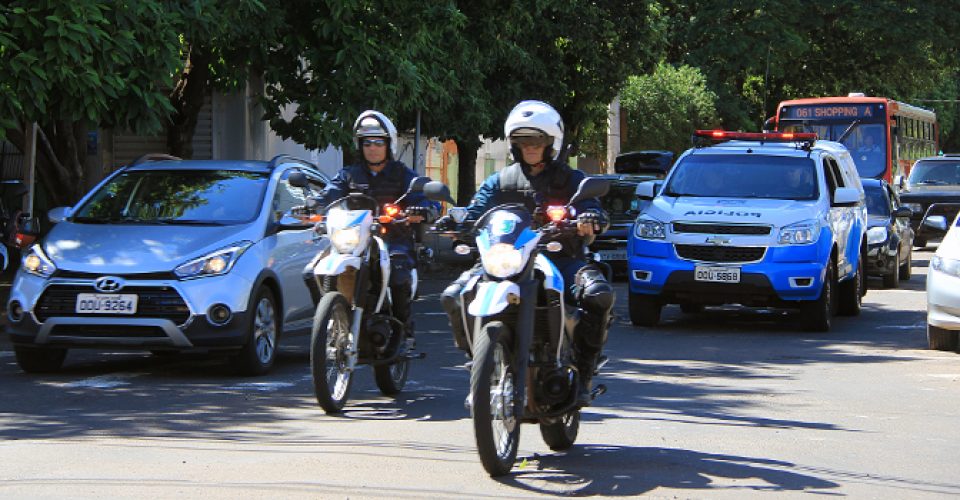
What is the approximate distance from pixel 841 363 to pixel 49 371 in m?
6.35

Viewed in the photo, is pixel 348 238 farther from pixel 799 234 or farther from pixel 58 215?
pixel 799 234

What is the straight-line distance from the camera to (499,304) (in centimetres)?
741

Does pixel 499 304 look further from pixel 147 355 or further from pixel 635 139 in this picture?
pixel 635 139

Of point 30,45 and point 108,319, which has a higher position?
point 30,45

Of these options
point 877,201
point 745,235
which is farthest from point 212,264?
point 877,201

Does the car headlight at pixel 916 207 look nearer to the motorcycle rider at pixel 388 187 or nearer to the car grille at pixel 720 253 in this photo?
the car grille at pixel 720 253

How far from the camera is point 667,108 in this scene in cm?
5209

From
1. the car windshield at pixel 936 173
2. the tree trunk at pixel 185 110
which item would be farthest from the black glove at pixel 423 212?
the car windshield at pixel 936 173

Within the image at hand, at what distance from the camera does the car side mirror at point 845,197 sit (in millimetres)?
16286

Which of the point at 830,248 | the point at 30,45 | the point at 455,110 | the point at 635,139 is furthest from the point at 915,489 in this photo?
the point at 635,139

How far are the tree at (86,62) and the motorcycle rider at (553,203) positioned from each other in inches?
270

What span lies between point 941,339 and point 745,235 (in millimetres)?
2237

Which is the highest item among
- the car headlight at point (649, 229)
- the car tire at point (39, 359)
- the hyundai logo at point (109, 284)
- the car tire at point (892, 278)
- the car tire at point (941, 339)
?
the car headlight at point (649, 229)

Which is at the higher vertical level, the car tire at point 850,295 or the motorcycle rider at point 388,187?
A: the motorcycle rider at point 388,187
